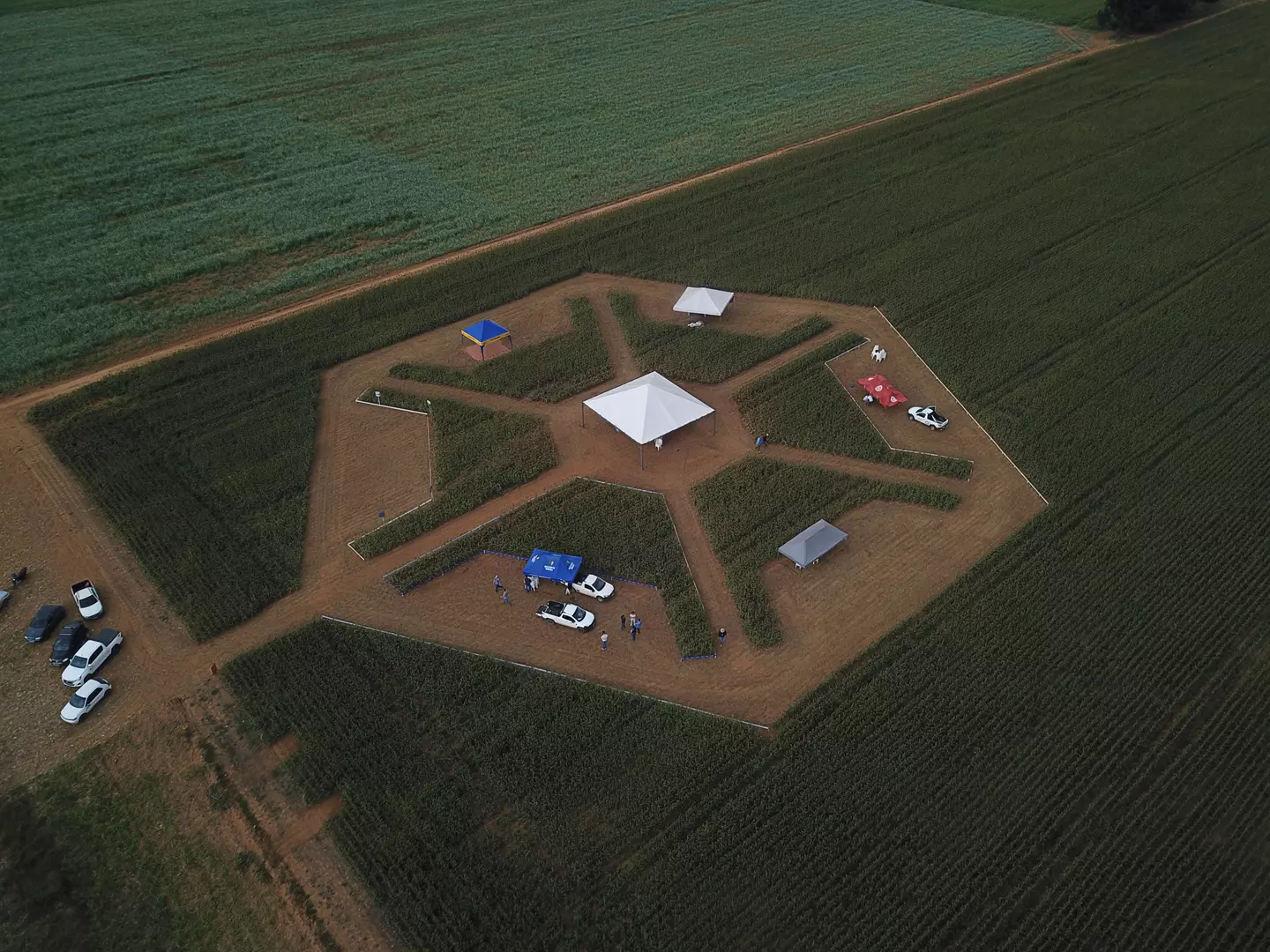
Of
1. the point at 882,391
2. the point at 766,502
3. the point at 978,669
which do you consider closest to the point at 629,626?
the point at 766,502

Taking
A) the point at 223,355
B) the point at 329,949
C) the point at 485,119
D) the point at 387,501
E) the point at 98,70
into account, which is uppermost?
the point at 98,70

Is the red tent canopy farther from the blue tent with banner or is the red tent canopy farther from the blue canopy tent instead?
the blue canopy tent

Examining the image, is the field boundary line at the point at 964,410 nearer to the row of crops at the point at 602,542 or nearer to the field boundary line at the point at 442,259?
the row of crops at the point at 602,542

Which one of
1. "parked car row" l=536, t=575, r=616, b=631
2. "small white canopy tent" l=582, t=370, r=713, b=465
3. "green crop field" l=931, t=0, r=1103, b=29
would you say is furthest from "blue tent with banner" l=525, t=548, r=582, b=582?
"green crop field" l=931, t=0, r=1103, b=29

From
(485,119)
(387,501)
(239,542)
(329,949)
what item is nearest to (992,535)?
(387,501)

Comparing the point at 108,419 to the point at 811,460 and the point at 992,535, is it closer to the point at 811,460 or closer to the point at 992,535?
the point at 811,460

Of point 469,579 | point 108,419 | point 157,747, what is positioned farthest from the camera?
→ point 108,419
